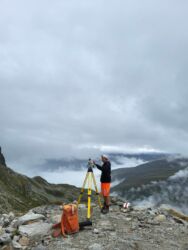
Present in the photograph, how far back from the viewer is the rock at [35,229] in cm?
2000

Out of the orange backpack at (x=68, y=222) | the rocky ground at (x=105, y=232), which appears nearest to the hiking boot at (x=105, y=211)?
the rocky ground at (x=105, y=232)

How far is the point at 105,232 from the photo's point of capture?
2006cm

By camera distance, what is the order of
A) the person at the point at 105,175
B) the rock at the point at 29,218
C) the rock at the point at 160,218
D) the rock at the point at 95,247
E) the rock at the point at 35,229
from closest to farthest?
the rock at the point at 95,247 < the rock at the point at 35,229 < the rock at the point at 29,218 < the person at the point at 105,175 < the rock at the point at 160,218

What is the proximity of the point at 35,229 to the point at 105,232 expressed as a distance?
3867 mm

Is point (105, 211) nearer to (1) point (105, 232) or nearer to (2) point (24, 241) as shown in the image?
(1) point (105, 232)

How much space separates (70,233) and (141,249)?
3.75 meters

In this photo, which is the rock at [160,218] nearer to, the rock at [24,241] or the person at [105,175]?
the person at [105,175]

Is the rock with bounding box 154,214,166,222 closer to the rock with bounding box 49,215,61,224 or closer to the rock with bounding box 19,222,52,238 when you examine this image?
the rock with bounding box 49,215,61,224

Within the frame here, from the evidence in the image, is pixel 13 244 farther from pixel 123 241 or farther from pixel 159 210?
A: pixel 159 210

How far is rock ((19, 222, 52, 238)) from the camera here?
20000mm

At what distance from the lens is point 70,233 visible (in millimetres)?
19469

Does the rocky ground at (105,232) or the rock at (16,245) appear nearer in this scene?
the rocky ground at (105,232)

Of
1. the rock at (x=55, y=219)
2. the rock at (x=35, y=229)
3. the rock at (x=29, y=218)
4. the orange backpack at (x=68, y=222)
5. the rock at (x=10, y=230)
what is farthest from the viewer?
the rock at (x=55, y=219)

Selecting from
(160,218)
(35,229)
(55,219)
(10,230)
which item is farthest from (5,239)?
(160,218)
